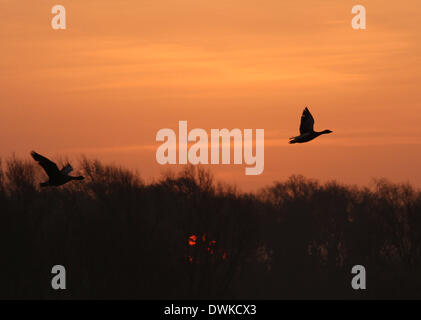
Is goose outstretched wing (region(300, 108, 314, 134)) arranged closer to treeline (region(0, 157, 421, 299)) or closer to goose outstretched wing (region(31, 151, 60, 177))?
goose outstretched wing (region(31, 151, 60, 177))

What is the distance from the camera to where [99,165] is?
9962cm

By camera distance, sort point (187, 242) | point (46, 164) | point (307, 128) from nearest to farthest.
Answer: point (46, 164), point (307, 128), point (187, 242)

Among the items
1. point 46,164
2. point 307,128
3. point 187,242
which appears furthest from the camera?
point 187,242

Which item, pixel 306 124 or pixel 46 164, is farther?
pixel 306 124

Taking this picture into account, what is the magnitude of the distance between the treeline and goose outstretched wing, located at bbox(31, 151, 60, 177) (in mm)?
31428

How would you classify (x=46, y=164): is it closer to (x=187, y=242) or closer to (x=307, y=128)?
(x=307, y=128)

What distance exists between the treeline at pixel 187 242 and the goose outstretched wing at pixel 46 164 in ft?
103

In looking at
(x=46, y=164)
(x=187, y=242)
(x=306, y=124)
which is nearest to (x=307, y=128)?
(x=306, y=124)

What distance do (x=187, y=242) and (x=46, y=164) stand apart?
136 feet

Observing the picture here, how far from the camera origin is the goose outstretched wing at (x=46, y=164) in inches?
1879

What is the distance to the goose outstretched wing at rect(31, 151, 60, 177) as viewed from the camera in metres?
47.7

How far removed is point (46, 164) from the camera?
159 feet

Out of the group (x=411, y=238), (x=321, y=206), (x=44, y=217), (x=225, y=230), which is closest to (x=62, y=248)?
(x=44, y=217)

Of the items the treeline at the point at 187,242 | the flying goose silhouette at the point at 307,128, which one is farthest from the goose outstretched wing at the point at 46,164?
the treeline at the point at 187,242
